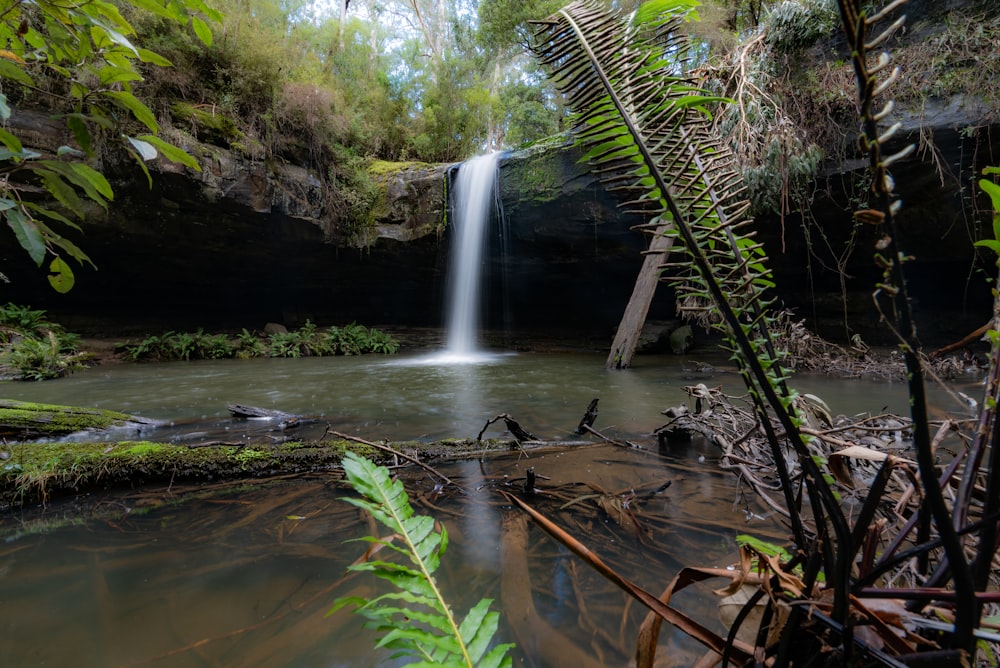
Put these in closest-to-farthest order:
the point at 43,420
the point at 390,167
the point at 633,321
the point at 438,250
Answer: the point at 43,420 < the point at 633,321 < the point at 390,167 < the point at 438,250

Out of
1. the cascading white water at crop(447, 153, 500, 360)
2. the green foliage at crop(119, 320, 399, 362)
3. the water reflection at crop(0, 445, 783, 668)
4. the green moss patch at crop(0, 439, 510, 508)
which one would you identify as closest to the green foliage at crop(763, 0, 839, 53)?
the cascading white water at crop(447, 153, 500, 360)

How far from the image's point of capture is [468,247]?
9.87 m

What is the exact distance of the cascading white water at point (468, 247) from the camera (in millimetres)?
9078

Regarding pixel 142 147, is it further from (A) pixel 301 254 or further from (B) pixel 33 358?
(A) pixel 301 254

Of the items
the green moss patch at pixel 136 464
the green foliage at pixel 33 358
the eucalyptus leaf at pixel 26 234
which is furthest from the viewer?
the green foliage at pixel 33 358

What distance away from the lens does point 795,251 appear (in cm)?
812

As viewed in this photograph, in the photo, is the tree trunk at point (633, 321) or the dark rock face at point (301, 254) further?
the dark rock face at point (301, 254)

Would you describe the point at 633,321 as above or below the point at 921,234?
below

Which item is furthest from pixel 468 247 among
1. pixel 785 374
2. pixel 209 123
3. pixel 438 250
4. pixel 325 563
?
pixel 785 374

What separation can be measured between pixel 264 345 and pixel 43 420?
7969mm

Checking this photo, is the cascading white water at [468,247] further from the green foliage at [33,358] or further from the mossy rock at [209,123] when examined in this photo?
the green foliage at [33,358]

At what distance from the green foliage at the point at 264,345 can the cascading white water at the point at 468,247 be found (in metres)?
1.76

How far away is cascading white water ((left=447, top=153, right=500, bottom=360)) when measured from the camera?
9.08 metres

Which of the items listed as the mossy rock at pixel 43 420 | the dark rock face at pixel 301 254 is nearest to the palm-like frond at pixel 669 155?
the mossy rock at pixel 43 420
